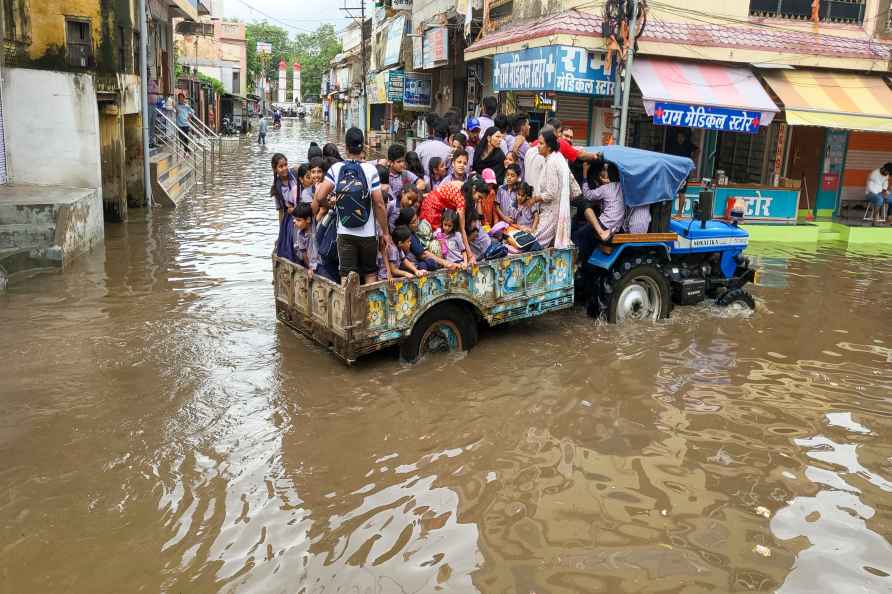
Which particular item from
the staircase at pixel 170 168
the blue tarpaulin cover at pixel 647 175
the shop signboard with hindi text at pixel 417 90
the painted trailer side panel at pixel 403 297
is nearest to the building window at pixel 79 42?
the staircase at pixel 170 168

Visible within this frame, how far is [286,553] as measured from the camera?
172 inches

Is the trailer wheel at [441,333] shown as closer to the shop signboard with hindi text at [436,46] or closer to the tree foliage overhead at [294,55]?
the shop signboard with hindi text at [436,46]

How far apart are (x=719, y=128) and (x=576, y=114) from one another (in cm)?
314

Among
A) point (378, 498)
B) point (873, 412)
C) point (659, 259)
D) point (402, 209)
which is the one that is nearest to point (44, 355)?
point (402, 209)

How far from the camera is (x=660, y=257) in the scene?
8891 mm

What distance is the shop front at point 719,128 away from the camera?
1504 cm

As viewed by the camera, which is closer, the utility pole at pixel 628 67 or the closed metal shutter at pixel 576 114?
the utility pole at pixel 628 67

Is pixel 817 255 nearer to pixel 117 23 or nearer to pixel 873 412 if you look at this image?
pixel 873 412

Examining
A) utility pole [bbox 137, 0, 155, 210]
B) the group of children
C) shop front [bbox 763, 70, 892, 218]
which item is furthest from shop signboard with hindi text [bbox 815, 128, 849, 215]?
utility pole [bbox 137, 0, 155, 210]

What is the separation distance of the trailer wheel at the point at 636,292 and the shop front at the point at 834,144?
952 centimetres

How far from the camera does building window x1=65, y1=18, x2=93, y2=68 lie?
13516mm

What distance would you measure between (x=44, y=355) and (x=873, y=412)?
310 inches

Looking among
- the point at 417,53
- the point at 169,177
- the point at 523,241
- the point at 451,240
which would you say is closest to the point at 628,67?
the point at 523,241

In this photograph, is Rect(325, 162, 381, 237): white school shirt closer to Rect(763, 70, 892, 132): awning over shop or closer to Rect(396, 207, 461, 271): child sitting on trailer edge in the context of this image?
Rect(396, 207, 461, 271): child sitting on trailer edge
